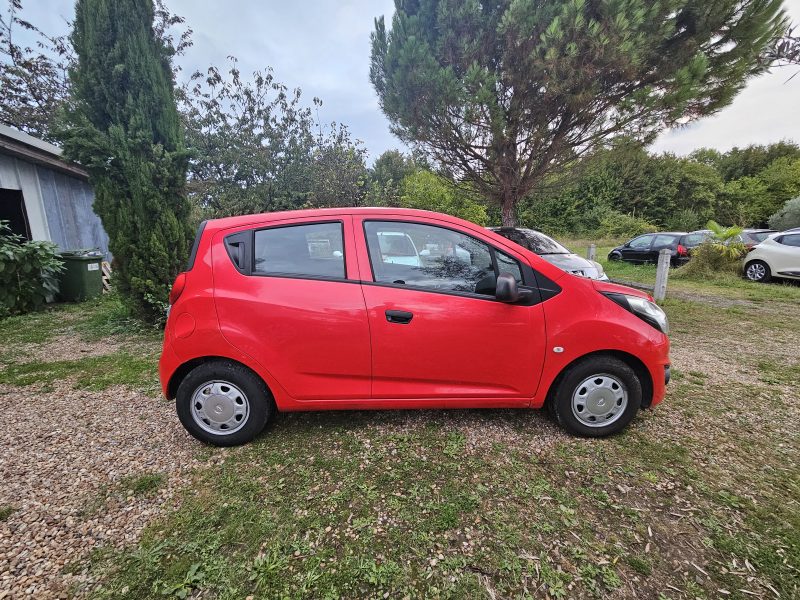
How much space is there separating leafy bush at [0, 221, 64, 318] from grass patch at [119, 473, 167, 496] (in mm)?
5998

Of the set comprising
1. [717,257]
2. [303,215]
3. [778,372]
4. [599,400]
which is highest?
[303,215]

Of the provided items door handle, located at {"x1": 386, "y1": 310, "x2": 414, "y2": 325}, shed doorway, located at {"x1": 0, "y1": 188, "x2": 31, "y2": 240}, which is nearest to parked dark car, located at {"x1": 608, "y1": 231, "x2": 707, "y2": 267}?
door handle, located at {"x1": 386, "y1": 310, "x2": 414, "y2": 325}

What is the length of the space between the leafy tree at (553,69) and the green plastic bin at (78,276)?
7.06 meters

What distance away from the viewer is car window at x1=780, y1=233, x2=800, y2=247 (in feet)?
27.1

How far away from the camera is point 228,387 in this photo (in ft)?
8.04

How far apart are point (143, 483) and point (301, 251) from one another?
1793 mm

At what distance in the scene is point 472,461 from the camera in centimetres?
234

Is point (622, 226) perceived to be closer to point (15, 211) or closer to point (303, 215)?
point (303, 215)

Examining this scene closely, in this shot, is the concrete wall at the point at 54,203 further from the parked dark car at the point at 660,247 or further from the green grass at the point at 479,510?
the parked dark car at the point at 660,247

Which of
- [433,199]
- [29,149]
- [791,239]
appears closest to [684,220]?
[791,239]

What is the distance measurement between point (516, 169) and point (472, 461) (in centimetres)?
728

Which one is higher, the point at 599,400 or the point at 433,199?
Answer: the point at 433,199

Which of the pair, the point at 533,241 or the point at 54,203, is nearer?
the point at 533,241

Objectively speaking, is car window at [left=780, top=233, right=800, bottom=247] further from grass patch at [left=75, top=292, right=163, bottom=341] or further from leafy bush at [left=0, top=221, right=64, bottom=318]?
leafy bush at [left=0, top=221, right=64, bottom=318]
